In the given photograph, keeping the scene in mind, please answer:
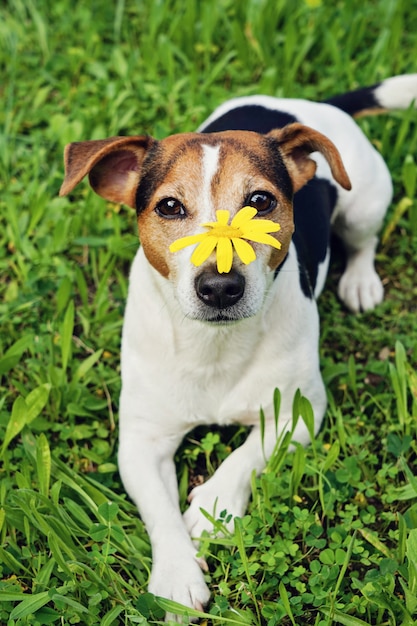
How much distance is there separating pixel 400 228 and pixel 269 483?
2241mm

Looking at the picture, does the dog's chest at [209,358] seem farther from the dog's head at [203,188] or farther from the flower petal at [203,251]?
the flower petal at [203,251]

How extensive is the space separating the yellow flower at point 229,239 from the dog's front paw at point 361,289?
1.85 metres

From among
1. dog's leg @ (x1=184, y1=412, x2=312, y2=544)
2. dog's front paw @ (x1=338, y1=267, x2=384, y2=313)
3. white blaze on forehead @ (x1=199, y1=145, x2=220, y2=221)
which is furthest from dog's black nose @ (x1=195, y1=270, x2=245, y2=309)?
dog's front paw @ (x1=338, y1=267, x2=384, y2=313)

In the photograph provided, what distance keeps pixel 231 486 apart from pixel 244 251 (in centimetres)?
121

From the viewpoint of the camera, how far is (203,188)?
3168mm

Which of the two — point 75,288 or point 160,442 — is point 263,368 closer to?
point 160,442

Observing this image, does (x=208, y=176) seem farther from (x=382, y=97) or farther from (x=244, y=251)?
(x=382, y=97)

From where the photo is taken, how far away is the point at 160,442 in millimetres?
3797

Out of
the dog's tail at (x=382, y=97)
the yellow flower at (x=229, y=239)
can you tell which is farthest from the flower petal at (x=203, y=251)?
the dog's tail at (x=382, y=97)

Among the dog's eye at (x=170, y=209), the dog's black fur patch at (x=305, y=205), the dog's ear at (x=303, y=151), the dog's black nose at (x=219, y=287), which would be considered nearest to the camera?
the dog's black nose at (x=219, y=287)

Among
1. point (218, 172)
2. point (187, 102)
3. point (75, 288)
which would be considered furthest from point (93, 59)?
point (218, 172)

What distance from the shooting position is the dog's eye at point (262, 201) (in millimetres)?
3225

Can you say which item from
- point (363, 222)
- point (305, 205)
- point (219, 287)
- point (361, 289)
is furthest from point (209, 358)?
point (363, 222)

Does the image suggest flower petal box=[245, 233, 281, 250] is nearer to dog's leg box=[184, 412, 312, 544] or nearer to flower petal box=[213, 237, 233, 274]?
flower petal box=[213, 237, 233, 274]
